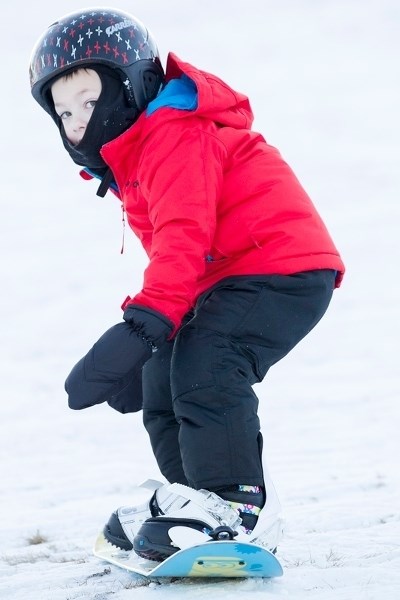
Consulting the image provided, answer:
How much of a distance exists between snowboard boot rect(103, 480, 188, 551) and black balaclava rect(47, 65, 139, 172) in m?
1.22

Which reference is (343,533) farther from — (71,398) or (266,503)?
(71,398)

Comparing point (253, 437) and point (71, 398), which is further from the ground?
point (71, 398)

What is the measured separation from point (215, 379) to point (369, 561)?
2.72ft

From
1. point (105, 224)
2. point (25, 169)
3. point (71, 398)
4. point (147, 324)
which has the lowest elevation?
point (71, 398)

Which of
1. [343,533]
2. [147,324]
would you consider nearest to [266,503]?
[147,324]

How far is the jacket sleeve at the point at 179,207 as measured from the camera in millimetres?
2812

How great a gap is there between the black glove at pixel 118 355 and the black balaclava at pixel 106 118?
75 centimetres

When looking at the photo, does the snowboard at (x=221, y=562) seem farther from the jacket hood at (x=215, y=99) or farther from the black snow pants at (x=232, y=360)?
the jacket hood at (x=215, y=99)

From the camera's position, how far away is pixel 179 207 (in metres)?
2.86

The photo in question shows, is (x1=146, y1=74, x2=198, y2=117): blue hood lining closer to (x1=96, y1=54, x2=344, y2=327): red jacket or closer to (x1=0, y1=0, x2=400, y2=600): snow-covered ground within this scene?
(x1=96, y1=54, x2=344, y2=327): red jacket

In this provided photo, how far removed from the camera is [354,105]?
86.8 feet

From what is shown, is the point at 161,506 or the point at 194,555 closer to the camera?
the point at 194,555

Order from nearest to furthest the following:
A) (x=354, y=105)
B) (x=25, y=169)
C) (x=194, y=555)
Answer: (x=194, y=555) < (x=25, y=169) < (x=354, y=105)

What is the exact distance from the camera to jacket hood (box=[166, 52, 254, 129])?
10.00 feet
